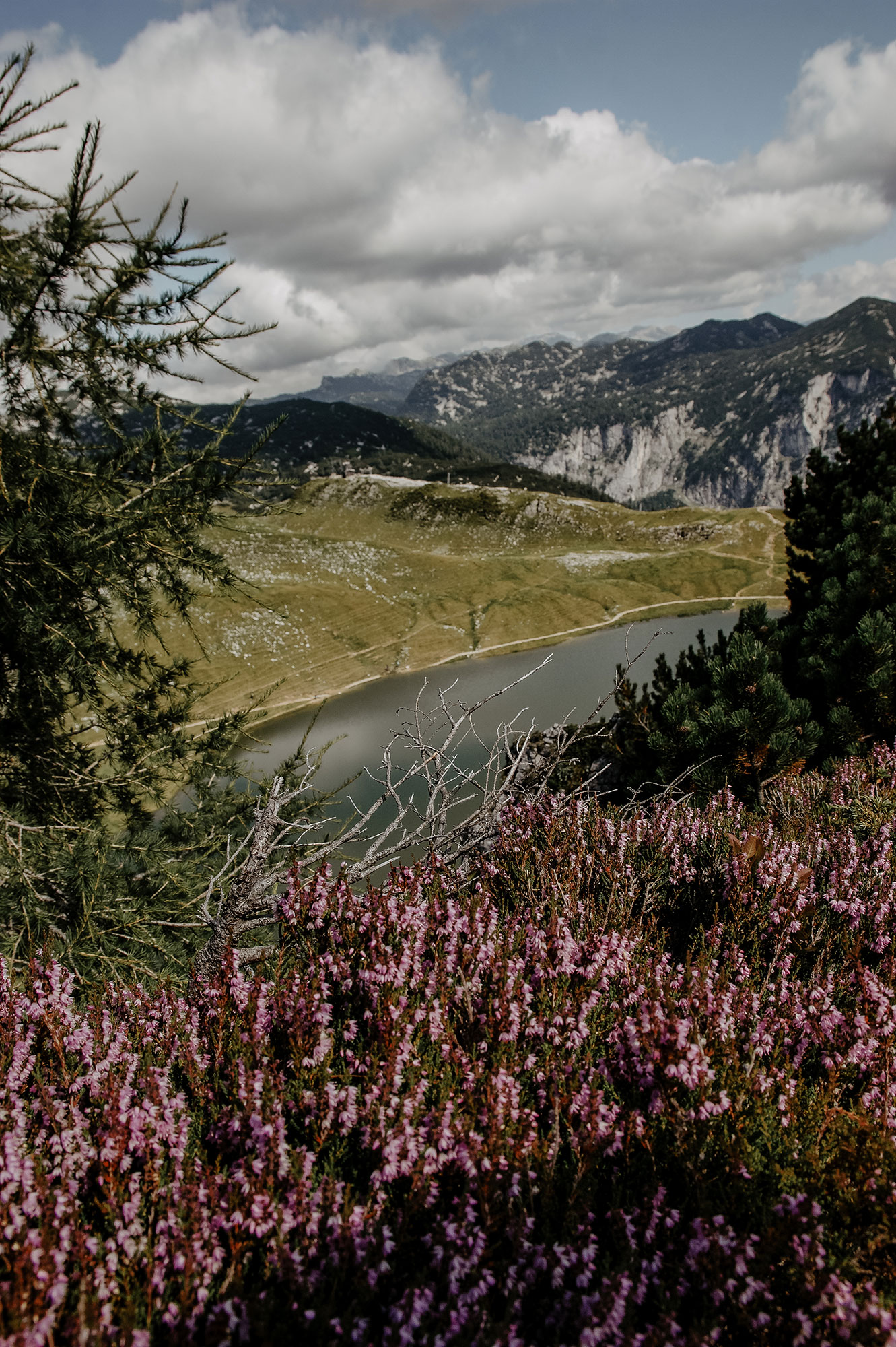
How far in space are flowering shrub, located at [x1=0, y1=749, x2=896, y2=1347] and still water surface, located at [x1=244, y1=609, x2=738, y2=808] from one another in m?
24.4

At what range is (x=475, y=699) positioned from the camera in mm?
45125

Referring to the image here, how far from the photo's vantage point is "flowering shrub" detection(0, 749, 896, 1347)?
239 centimetres

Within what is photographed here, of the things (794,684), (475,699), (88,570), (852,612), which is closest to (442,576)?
(475,699)

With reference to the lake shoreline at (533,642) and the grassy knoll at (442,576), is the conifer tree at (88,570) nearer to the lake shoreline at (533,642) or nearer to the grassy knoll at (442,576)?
the grassy knoll at (442,576)

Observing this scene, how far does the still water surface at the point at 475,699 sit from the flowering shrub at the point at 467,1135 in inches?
961

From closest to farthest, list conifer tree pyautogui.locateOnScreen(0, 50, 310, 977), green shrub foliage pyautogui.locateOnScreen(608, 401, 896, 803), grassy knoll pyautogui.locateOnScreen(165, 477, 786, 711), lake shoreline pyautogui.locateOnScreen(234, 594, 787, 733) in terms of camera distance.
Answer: conifer tree pyautogui.locateOnScreen(0, 50, 310, 977), green shrub foliage pyautogui.locateOnScreen(608, 401, 896, 803), lake shoreline pyautogui.locateOnScreen(234, 594, 787, 733), grassy knoll pyautogui.locateOnScreen(165, 477, 786, 711)

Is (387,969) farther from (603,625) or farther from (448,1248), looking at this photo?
(603,625)

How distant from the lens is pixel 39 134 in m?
5.42

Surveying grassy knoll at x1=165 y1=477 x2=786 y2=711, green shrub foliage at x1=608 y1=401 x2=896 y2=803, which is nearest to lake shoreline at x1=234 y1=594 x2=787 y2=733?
grassy knoll at x1=165 y1=477 x2=786 y2=711

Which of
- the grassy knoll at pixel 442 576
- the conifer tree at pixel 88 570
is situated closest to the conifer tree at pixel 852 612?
the conifer tree at pixel 88 570

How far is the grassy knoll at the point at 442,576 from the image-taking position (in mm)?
61594

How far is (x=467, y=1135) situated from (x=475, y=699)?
1659 inches

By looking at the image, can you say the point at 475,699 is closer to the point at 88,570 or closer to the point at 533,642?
the point at 533,642

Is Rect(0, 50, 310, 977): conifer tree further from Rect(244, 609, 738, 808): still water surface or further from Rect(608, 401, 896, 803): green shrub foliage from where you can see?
Rect(244, 609, 738, 808): still water surface
